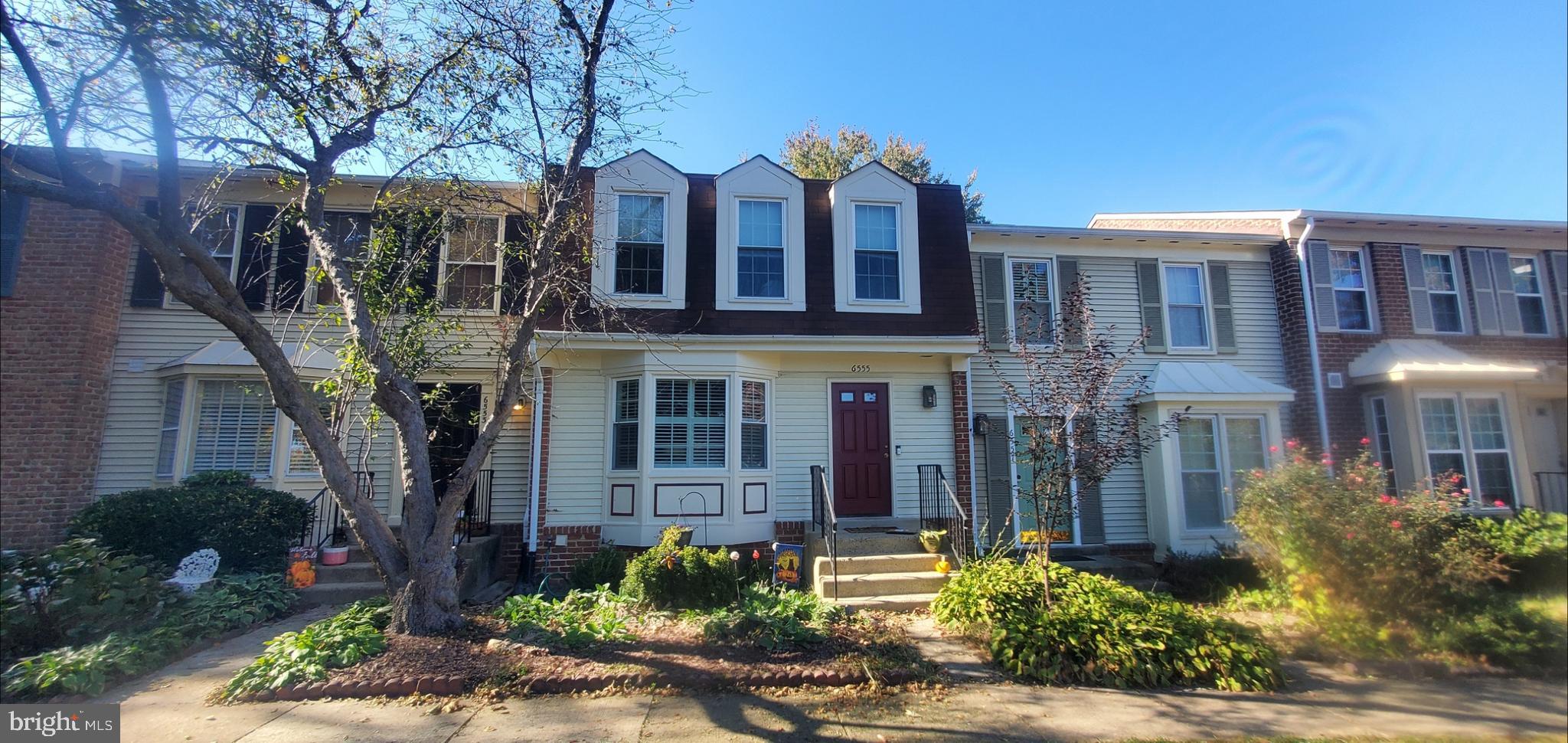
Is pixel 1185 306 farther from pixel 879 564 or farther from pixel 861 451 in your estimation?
pixel 879 564

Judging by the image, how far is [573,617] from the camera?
20.7 ft

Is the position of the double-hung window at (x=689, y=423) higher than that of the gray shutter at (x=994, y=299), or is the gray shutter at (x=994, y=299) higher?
the gray shutter at (x=994, y=299)

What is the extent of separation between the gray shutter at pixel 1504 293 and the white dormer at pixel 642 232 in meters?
13.7

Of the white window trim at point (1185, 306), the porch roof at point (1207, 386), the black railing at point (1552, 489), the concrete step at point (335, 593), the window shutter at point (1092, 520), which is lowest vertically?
the concrete step at point (335, 593)

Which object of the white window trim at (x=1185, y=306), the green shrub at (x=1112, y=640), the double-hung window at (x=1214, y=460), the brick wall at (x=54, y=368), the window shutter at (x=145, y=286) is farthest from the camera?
the white window trim at (x=1185, y=306)

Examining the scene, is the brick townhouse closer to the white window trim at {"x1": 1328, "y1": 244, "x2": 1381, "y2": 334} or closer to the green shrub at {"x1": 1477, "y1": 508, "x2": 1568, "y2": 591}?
the white window trim at {"x1": 1328, "y1": 244, "x2": 1381, "y2": 334}

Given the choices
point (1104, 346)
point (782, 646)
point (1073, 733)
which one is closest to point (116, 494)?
point (782, 646)

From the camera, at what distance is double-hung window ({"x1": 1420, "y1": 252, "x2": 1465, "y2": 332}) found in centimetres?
1142

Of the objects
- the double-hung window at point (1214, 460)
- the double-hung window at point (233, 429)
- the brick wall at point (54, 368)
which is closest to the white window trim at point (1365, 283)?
the double-hung window at point (1214, 460)

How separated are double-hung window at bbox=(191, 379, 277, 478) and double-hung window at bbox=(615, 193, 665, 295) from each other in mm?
5417

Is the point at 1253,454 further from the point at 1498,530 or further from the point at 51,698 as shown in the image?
the point at 51,698

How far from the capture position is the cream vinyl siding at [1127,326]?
10.6 metres

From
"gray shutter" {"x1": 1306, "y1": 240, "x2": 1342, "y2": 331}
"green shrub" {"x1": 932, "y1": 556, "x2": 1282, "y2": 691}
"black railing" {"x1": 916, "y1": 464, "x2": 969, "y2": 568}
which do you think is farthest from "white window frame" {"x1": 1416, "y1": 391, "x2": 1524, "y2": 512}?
"black railing" {"x1": 916, "y1": 464, "x2": 969, "y2": 568}

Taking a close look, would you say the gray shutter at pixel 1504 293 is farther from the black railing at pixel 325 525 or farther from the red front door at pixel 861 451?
the black railing at pixel 325 525
